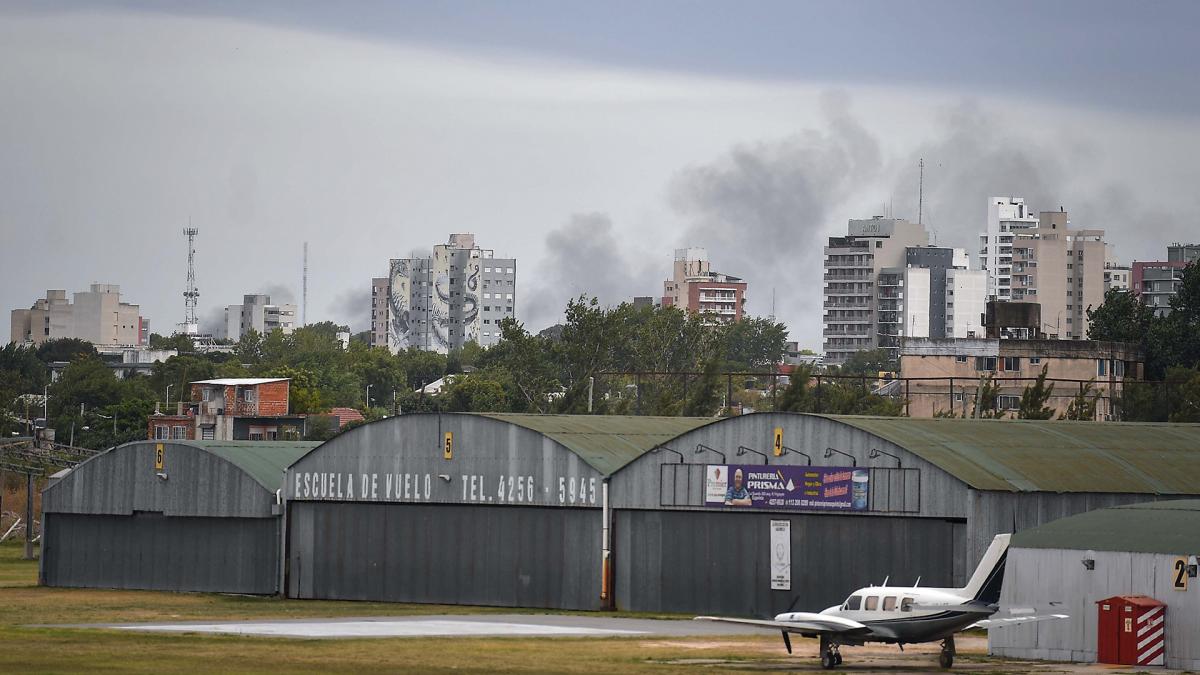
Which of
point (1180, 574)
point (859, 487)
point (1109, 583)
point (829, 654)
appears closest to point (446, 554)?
point (859, 487)

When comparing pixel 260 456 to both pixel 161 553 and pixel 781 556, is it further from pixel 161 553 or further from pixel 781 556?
pixel 781 556

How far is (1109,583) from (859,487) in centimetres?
1295

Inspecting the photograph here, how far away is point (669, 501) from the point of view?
5909 centimetres

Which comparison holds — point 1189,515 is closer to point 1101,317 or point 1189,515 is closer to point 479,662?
point 479,662

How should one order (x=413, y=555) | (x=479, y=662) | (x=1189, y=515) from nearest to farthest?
(x=479, y=662)
(x=1189, y=515)
(x=413, y=555)

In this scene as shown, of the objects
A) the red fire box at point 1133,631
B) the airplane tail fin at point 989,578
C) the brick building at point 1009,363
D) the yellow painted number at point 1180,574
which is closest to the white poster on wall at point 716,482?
the airplane tail fin at point 989,578

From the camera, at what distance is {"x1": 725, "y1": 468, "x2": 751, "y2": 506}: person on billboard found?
190ft

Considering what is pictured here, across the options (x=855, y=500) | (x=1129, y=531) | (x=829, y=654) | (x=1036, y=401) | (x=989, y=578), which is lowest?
(x=829, y=654)

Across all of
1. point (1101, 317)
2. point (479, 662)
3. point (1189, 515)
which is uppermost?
point (1101, 317)

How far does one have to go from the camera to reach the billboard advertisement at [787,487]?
55969 mm

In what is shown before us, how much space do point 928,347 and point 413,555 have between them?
100 m

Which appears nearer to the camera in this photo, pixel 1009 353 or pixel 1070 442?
pixel 1070 442

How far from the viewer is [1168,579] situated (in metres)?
42.5

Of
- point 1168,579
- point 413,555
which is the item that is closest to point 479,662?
point 1168,579
